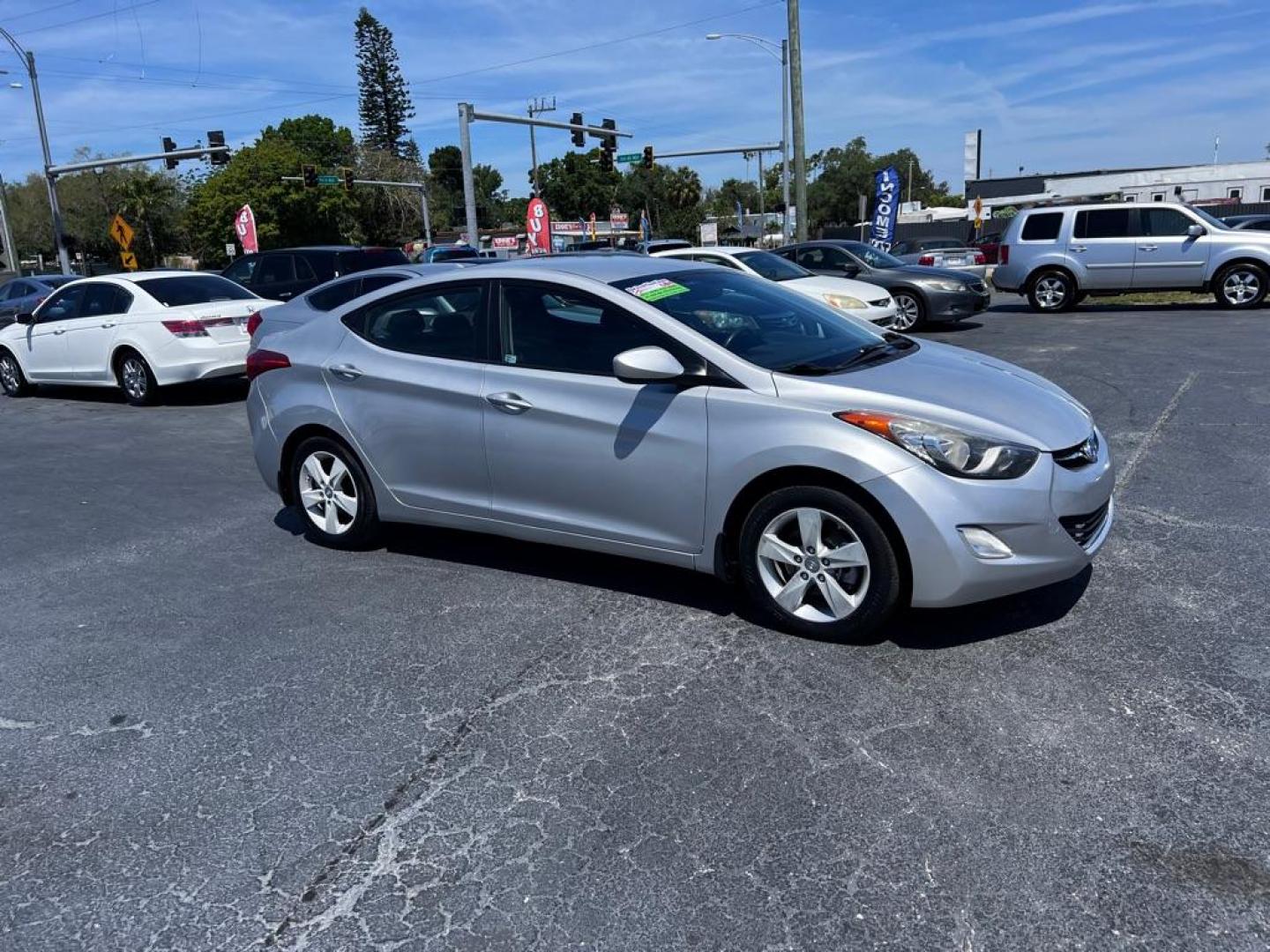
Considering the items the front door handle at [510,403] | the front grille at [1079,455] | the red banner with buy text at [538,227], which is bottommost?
the front grille at [1079,455]

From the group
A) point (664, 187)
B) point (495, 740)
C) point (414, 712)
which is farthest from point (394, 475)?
point (664, 187)

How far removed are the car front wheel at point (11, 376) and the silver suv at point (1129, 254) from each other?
15.4 metres

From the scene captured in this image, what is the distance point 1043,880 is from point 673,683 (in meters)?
A: 1.56

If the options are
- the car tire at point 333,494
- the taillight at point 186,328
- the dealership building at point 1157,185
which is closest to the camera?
the car tire at point 333,494

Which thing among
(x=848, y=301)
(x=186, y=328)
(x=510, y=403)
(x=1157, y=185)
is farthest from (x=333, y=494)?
A: (x=1157, y=185)

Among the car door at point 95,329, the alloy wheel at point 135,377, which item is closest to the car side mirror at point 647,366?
the alloy wheel at point 135,377

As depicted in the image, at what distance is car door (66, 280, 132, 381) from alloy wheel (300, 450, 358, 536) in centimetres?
736

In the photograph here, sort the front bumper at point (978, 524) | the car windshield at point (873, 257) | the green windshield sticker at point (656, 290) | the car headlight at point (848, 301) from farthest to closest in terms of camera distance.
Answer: the car windshield at point (873, 257), the car headlight at point (848, 301), the green windshield sticker at point (656, 290), the front bumper at point (978, 524)

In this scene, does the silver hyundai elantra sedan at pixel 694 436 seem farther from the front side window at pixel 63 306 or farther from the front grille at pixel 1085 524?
the front side window at pixel 63 306

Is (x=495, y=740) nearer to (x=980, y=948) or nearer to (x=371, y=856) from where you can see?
(x=371, y=856)

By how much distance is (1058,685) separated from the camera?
3.69 metres

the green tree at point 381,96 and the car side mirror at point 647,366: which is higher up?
the green tree at point 381,96

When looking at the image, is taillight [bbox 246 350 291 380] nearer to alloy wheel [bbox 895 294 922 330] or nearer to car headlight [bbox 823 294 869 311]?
car headlight [bbox 823 294 869 311]

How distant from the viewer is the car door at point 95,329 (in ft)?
38.0
